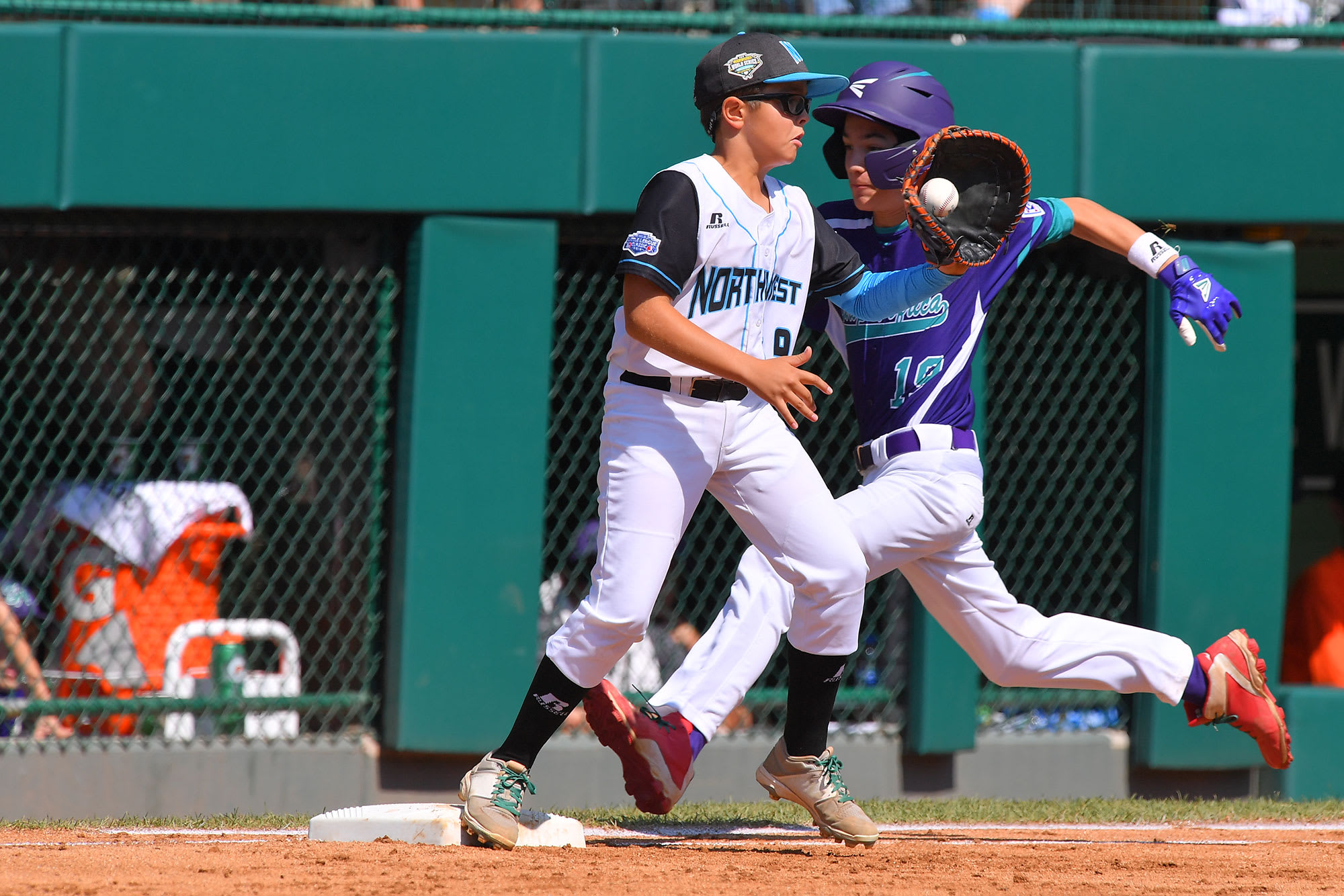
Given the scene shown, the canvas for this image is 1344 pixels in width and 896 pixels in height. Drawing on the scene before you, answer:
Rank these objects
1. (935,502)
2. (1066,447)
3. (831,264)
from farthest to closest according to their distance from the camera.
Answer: (1066,447)
(935,502)
(831,264)

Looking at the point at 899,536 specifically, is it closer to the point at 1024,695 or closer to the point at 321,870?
the point at 321,870

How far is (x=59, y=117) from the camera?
5.28 metres

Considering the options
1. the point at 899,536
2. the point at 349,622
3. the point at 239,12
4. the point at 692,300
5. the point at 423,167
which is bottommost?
the point at 349,622

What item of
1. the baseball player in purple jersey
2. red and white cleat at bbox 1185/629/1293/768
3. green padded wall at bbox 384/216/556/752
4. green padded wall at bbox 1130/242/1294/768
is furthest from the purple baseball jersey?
green padded wall at bbox 1130/242/1294/768

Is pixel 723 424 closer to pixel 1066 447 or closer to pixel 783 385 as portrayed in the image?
pixel 783 385

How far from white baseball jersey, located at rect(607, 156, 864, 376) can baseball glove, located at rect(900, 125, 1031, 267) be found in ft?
0.98

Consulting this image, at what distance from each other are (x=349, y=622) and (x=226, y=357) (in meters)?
1.12

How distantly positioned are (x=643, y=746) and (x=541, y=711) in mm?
313

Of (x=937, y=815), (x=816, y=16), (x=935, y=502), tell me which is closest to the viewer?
(x=935, y=502)

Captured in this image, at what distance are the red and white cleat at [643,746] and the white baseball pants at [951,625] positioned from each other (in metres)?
0.11

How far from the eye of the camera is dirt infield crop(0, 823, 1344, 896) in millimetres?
2885

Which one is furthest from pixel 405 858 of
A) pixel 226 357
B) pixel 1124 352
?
pixel 1124 352

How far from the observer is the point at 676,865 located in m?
3.24

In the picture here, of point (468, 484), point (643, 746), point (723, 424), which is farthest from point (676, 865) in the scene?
point (468, 484)
